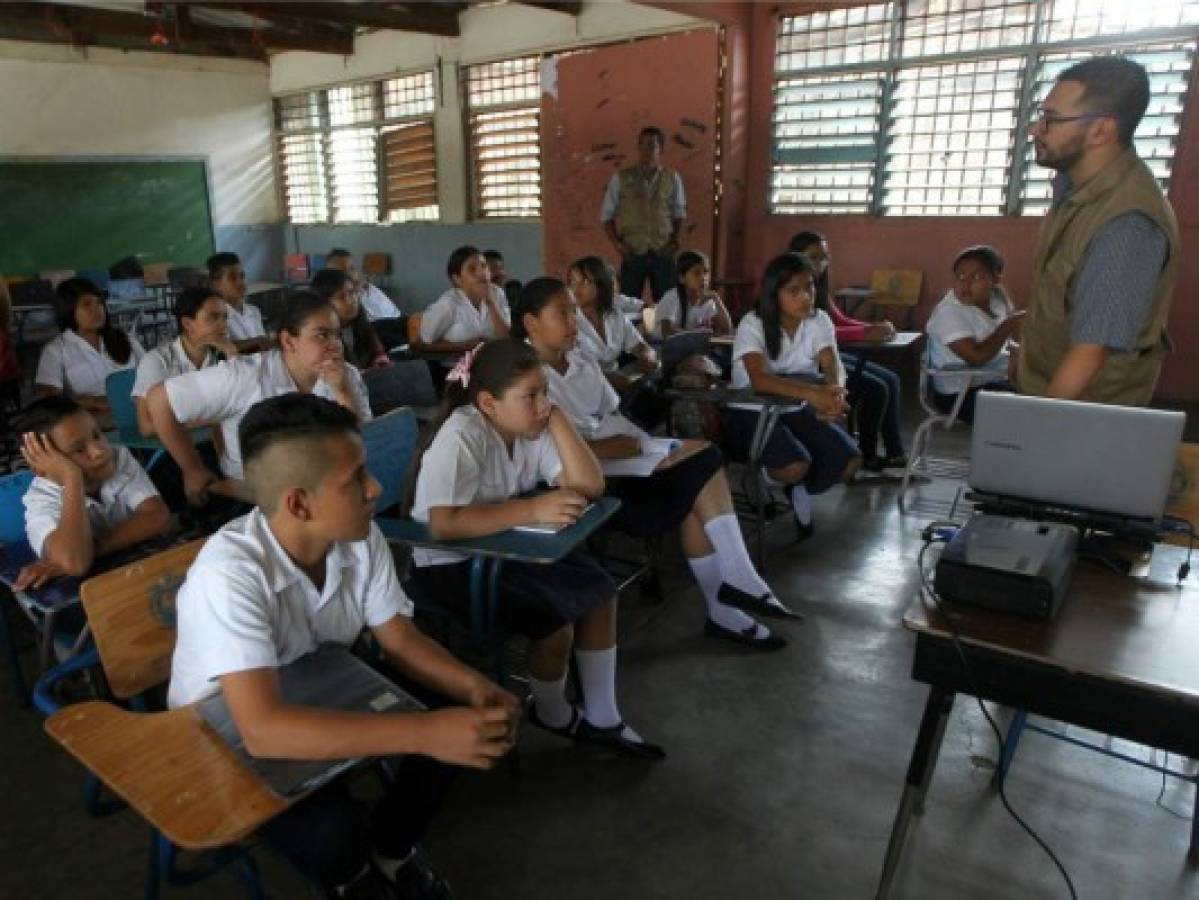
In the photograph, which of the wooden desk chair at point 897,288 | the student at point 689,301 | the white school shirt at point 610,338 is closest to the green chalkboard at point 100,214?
the student at point 689,301

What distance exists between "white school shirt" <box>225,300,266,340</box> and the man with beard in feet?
12.1

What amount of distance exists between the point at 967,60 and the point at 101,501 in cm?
588

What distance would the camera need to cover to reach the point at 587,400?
284 centimetres

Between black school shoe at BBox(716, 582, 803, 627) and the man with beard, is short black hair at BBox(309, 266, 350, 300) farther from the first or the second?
the man with beard

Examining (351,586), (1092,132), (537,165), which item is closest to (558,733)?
(351,586)

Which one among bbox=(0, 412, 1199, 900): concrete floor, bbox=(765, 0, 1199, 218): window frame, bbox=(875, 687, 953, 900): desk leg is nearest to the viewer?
bbox=(875, 687, 953, 900): desk leg

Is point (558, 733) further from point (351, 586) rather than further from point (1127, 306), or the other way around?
point (1127, 306)

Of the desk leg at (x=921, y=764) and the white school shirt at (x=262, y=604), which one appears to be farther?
the desk leg at (x=921, y=764)

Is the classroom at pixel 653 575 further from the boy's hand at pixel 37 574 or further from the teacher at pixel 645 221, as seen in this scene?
the teacher at pixel 645 221

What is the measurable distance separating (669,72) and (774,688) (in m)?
5.61

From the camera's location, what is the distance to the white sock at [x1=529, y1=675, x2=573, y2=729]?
208 cm

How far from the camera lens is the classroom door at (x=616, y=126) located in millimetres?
6562

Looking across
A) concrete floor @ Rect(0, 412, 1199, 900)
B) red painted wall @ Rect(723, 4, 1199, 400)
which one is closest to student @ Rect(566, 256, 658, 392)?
concrete floor @ Rect(0, 412, 1199, 900)

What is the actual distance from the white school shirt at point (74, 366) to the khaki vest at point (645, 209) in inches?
145
